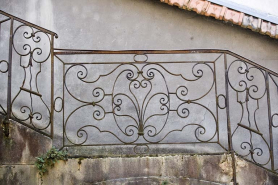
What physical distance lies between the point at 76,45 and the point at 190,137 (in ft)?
7.97

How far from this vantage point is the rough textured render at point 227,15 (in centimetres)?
775

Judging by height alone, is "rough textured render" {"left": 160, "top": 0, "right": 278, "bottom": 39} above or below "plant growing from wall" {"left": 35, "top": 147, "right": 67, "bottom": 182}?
above

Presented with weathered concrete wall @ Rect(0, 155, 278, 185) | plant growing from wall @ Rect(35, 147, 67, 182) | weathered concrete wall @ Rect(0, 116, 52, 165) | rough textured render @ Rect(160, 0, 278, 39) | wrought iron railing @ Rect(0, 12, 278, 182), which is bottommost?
weathered concrete wall @ Rect(0, 155, 278, 185)

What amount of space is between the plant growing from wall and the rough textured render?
10.4ft

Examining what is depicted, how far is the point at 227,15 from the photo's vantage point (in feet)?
25.5

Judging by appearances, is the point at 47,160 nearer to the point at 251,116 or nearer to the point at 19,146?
the point at 19,146

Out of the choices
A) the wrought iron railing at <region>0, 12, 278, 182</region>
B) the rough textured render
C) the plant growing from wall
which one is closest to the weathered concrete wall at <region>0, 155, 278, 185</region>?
the plant growing from wall

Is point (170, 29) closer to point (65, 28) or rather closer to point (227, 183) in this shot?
point (65, 28)

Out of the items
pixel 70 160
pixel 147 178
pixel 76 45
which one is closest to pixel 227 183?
pixel 147 178

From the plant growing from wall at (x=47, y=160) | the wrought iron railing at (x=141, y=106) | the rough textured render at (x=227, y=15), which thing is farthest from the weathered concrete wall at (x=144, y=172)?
the rough textured render at (x=227, y=15)

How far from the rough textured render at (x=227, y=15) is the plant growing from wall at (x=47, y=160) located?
3.17m

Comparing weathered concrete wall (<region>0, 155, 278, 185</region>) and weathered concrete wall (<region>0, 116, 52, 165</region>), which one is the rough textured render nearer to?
weathered concrete wall (<region>0, 155, 278, 185</region>)

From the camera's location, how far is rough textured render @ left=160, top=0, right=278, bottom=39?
775 cm

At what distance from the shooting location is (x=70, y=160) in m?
6.35
